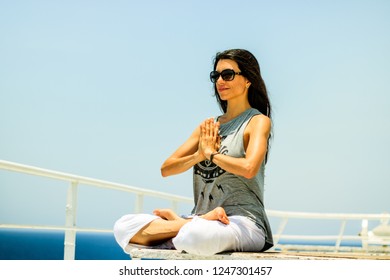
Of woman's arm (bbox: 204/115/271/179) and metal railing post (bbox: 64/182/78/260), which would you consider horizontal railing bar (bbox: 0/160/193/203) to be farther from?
woman's arm (bbox: 204/115/271/179)

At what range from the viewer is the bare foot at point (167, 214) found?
1963 mm

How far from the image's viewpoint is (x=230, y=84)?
2127mm

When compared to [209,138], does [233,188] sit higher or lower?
lower

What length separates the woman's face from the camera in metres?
2.13

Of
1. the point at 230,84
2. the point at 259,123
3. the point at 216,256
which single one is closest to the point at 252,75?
the point at 230,84

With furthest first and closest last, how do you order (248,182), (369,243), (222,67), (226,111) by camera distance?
(369,243) → (226,111) → (222,67) → (248,182)

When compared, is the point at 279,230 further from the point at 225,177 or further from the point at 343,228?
the point at 225,177

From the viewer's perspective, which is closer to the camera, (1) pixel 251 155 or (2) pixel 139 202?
(1) pixel 251 155

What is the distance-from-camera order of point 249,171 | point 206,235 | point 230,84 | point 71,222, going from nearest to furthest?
point 206,235 < point 249,171 < point 230,84 < point 71,222

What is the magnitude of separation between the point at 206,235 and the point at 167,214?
0.28m
